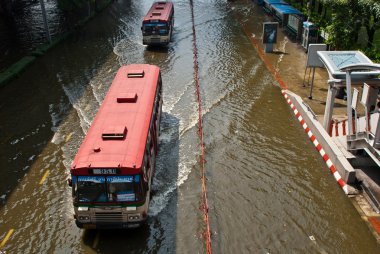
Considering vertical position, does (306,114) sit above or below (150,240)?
above

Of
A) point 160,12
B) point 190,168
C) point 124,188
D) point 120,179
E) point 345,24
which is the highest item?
point 345,24

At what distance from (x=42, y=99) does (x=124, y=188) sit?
1725 centimetres

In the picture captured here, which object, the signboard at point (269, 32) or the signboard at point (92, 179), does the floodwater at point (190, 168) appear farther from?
the signboard at point (92, 179)

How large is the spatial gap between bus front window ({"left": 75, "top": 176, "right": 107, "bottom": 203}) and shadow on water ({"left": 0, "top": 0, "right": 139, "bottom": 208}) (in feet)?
19.2

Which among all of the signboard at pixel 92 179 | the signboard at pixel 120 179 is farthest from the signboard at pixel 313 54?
the signboard at pixel 92 179

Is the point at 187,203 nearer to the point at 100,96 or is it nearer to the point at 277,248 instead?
the point at 277,248

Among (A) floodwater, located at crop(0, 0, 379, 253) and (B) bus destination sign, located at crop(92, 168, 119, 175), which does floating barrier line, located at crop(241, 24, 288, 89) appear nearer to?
(A) floodwater, located at crop(0, 0, 379, 253)

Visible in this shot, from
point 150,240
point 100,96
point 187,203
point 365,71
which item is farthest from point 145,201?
point 100,96

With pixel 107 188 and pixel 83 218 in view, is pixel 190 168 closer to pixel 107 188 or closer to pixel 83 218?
pixel 107 188

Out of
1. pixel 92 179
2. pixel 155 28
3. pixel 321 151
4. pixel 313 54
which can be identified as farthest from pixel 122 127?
pixel 155 28

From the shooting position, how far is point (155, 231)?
1616 centimetres

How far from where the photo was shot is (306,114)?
2380 centimetres

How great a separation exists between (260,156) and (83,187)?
10434 mm

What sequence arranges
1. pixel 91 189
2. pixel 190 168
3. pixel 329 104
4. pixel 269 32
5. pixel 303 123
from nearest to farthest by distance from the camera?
1. pixel 91 189
2. pixel 190 168
3. pixel 329 104
4. pixel 303 123
5. pixel 269 32
